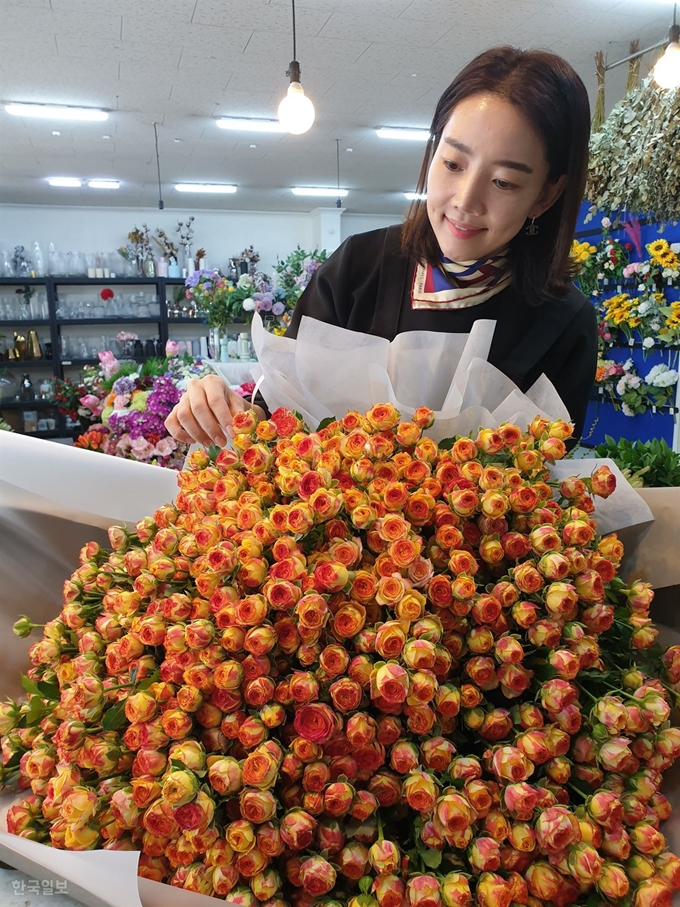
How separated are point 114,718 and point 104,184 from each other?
30.2ft

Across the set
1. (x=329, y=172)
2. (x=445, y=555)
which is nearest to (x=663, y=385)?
(x=329, y=172)

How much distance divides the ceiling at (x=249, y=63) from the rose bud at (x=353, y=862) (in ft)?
14.4

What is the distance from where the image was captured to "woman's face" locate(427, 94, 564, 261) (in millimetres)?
743

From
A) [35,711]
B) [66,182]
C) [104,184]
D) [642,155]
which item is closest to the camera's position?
[35,711]

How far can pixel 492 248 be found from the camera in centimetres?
84

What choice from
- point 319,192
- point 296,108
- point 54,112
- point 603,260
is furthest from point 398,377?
point 319,192

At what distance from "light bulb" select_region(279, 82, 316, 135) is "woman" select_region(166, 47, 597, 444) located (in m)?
2.66

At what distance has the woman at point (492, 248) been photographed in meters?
0.75

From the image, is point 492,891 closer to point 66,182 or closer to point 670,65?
point 670,65

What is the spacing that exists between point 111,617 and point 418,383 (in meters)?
0.33

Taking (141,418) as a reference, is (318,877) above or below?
above

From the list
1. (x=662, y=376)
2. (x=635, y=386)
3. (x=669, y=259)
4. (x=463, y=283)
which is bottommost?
(x=635, y=386)

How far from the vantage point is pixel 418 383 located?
2.06 ft

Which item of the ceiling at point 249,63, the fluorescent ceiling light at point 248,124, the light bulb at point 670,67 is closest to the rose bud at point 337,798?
the light bulb at point 670,67
